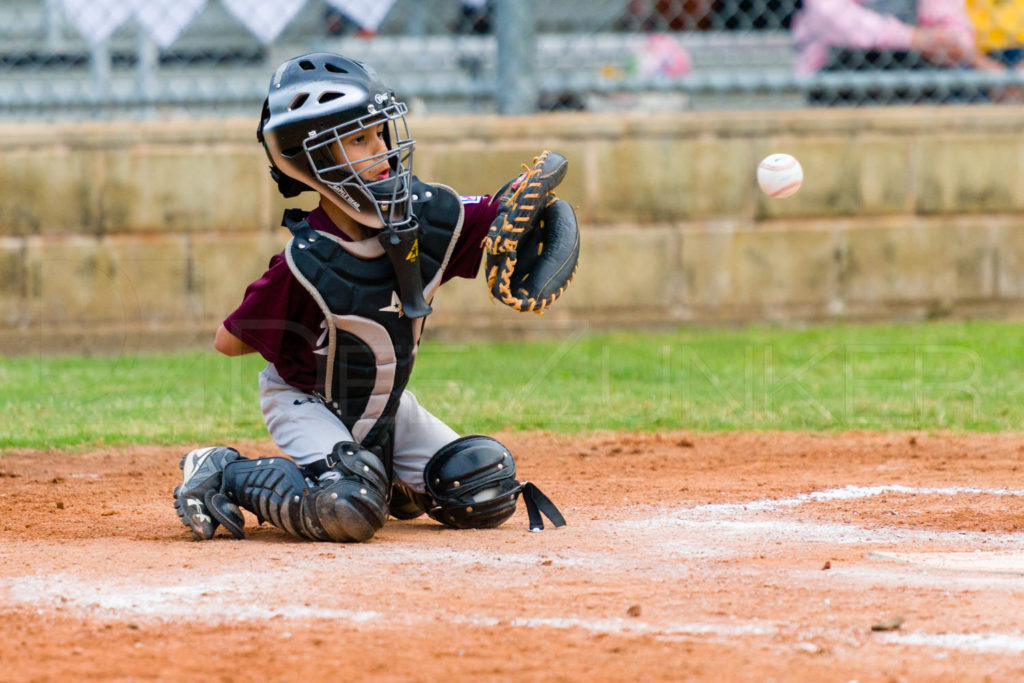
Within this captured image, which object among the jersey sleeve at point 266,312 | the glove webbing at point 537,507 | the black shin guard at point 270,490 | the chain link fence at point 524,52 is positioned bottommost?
the glove webbing at point 537,507

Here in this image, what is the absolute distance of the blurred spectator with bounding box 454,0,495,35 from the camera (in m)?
8.67

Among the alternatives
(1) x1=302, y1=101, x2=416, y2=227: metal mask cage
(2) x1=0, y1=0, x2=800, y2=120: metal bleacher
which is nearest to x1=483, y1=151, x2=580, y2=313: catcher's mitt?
(1) x1=302, y1=101, x2=416, y2=227: metal mask cage

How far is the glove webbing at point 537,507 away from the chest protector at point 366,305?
1.60 feet

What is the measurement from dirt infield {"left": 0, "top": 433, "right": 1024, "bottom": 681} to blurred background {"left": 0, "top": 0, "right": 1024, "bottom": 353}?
381 cm

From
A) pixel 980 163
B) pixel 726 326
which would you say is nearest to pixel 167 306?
pixel 726 326

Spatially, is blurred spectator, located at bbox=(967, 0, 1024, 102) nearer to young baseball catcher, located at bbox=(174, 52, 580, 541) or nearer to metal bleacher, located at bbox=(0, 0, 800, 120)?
metal bleacher, located at bbox=(0, 0, 800, 120)

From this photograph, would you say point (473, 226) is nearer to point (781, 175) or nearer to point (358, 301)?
point (358, 301)

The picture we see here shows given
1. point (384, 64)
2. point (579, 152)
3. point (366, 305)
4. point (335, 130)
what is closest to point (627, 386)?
point (579, 152)

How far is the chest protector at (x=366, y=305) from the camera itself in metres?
3.62

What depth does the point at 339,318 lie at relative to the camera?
362cm

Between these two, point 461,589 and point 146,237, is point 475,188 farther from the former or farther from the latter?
point 461,589

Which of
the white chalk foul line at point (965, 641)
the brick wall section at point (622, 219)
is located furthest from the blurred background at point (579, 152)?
the white chalk foul line at point (965, 641)

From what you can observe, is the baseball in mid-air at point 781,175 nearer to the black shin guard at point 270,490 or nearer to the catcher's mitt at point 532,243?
the catcher's mitt at point 532,243

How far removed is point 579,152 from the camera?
834 centimetres
